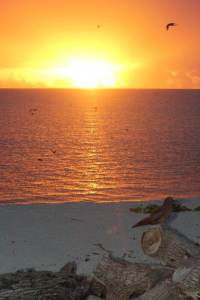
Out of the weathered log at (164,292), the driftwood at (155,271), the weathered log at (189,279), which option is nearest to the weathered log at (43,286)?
the driftwood at (155,271)

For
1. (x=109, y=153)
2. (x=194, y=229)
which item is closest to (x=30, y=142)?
(x=109, y=153)

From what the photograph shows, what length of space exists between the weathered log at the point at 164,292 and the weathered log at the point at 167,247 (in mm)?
1330

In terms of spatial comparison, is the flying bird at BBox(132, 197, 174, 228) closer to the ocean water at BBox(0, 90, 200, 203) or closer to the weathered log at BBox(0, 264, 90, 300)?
the weathered log at BBox(0, 264, 90, 300)

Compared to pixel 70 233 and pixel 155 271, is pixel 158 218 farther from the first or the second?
pixel 155 271

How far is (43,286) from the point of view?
36.1ft

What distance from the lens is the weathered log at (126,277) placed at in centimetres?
1070

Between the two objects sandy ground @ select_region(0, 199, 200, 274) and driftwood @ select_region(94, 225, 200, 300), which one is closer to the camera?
driftwood @ select_region(94, 225, 200, 300)

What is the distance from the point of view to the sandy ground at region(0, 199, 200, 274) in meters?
17.1

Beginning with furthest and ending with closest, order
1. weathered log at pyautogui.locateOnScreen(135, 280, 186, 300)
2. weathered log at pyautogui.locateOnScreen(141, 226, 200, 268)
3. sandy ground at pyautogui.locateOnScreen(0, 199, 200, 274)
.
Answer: sandy ground at pyautogui.locateOnScreen(0, 199, 200, 274) < weathered log at pyautogui.locateOnScreen(141, 226, 200, 268) < weathered log at pyautogui.locateOnScreen(135, 280, 186, 300)

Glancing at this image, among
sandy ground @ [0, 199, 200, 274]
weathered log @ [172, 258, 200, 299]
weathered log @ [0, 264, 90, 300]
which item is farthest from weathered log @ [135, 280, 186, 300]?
sandy ground @ [0, 199, 200, 274]

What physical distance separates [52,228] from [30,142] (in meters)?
75.5

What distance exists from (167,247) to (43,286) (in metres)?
2.95

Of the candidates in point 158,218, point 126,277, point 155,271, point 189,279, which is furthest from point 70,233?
point 189,279

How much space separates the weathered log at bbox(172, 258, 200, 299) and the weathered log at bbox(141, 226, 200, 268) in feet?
5.10
